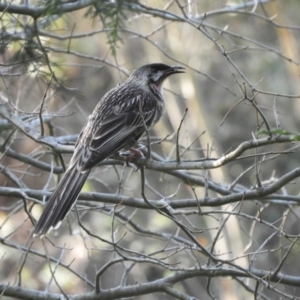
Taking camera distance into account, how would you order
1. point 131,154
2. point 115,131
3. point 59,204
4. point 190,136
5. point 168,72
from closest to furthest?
point 59,204, point 131,154, point 115,131, point 168,72, point 190,136

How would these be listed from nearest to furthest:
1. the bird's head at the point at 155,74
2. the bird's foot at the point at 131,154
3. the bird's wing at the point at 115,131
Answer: the bird's foot at the point at 131,154 → the bird's wing at the point at 115,131 → the bird's head at the point at 155,74

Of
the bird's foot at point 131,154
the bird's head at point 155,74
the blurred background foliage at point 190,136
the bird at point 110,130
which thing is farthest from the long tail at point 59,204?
the blurred background foliage at point 190,136

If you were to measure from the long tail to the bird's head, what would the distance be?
1514mm

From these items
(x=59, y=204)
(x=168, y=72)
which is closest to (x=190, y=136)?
(x=168, y=72)

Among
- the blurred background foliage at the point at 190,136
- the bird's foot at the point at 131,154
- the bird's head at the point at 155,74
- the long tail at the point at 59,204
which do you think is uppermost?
the blurred background foliage at the point at 190,136

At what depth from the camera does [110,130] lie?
4742 millimetres

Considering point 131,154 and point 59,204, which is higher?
point 131,154

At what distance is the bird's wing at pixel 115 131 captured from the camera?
4.43m

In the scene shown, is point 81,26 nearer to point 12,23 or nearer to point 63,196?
point 12,23

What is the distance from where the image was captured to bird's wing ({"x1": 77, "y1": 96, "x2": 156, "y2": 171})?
4.43 meters

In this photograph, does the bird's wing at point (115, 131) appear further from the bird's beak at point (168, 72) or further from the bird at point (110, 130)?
the bird's beak at point (168, 72)

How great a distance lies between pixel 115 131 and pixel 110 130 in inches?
1.5

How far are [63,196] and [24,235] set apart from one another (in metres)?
7.23

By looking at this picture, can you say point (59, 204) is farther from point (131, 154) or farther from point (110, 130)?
point (110, 130)
